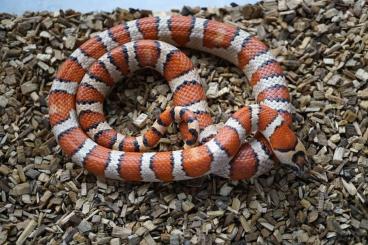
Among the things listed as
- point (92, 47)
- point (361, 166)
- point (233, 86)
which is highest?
point (92, 47)

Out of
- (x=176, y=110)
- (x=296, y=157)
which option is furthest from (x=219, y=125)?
(x=296, y=157)

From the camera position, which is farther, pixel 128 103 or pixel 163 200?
pixel 128 103

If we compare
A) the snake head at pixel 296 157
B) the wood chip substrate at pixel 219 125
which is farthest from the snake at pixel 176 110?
the wood chip substrate at pixel 219 125

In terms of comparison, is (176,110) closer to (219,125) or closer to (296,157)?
(219,125)

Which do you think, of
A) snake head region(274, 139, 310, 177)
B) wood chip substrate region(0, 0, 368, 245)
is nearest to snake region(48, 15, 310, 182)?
snake head region(274, 139, 310, 177)

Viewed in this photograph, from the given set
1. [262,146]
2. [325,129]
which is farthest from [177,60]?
[325,129]

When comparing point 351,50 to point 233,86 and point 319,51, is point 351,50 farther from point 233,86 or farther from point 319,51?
point 233,86
